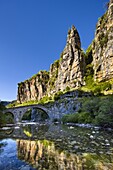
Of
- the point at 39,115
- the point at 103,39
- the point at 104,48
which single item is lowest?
the point at 39,115

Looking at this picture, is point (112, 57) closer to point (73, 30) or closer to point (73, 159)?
point (73, 30)

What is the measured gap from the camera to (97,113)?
4431 cm

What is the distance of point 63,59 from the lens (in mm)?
158250

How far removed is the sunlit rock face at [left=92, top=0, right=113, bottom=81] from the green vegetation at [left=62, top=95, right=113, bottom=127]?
55.8 meters

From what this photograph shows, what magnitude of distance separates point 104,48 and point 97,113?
267ft

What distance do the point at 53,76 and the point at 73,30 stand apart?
48893mm

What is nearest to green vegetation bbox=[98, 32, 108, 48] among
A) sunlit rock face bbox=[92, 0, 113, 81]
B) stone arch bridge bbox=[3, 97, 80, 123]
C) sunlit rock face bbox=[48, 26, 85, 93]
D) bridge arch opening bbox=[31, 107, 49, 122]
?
sunlit rock face bbox=[92, 0, 113, 81]

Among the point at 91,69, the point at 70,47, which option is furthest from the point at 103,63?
the point at 70,47

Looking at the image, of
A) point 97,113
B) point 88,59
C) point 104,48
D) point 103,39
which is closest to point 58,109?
point 97,113

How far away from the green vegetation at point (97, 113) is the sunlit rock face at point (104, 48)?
55.8 m

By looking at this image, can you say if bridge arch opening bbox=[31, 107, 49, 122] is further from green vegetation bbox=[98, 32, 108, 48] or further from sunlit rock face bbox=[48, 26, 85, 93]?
green vegetation bbox=[98, 32, 108, 48]

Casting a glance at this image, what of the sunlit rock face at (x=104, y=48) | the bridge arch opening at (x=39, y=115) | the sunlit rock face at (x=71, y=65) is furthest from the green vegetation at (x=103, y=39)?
the bridge arch opening at (x=39, y=115)

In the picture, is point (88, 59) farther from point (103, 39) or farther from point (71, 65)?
point (103, 39)

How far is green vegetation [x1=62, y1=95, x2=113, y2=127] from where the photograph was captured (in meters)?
35.7
